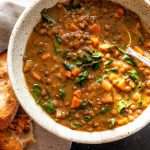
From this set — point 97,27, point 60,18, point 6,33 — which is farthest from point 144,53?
point 6,33

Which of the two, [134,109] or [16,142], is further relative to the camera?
[16,142]

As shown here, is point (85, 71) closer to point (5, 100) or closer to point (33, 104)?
point (33, 104)

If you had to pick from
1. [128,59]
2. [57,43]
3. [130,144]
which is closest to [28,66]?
[57,43]

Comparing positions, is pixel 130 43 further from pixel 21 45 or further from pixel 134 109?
pixel 21 45

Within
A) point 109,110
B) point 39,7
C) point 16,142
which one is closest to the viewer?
point 109,110

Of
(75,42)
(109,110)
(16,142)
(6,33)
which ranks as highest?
(75,42)

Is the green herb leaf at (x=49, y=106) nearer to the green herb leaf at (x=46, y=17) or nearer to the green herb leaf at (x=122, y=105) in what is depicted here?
the green herb leaf at (x=122, y=105)

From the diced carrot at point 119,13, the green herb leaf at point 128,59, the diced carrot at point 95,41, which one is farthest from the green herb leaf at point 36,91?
the diced carrot at point 119,13
